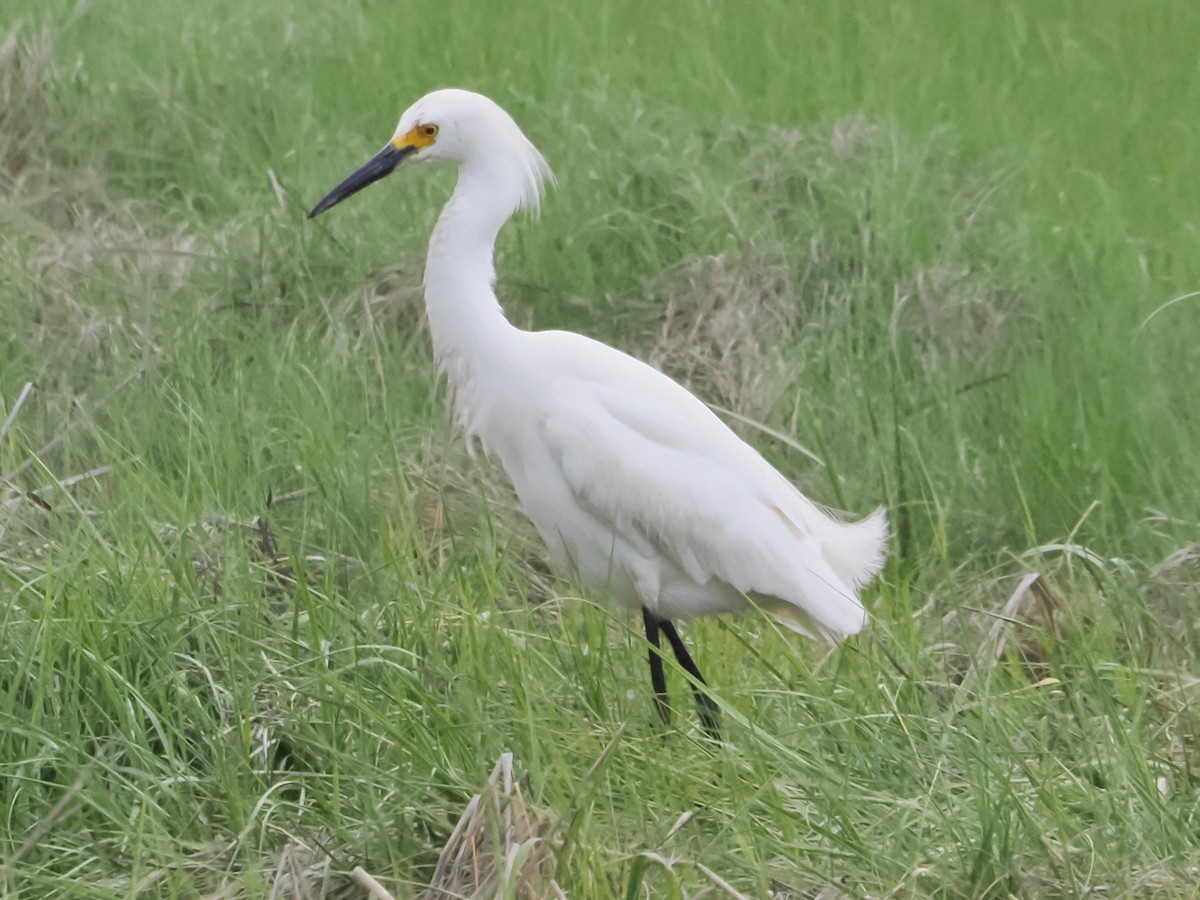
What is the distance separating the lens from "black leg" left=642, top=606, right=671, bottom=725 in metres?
2.71

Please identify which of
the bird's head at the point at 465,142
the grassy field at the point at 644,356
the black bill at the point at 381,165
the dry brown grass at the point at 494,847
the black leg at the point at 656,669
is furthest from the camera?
the black bill at the point at 381,165

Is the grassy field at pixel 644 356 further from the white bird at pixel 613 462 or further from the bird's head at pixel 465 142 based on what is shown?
the bird's head at pixel 465 142

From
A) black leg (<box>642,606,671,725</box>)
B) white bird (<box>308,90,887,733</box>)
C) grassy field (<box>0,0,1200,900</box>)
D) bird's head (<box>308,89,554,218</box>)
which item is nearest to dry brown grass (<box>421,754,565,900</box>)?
grassy field (<box>0,0,1200,900</box>)

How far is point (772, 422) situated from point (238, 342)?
1.36 meters

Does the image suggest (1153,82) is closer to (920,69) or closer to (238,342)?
(920,69)

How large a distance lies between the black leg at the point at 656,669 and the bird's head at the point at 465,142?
0.86 metres

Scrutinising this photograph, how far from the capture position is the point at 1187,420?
12.8 ft

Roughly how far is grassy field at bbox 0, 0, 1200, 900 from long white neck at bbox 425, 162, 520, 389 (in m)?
0.30

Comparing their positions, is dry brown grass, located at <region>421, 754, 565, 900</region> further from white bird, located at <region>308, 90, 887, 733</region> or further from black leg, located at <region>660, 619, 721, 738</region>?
white bird, located at <region>308, 90, 887, 733</region>

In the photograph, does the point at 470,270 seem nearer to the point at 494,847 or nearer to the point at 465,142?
the point at 465,142

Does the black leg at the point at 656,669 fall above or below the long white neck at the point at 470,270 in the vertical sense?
below

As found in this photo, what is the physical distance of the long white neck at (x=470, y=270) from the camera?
3244mm

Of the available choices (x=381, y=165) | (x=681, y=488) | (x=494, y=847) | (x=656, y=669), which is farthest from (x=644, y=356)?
(x=494, y=847)

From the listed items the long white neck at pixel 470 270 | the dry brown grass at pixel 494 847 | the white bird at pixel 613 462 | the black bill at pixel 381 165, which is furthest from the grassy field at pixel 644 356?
the black bill at pixel 381 165
